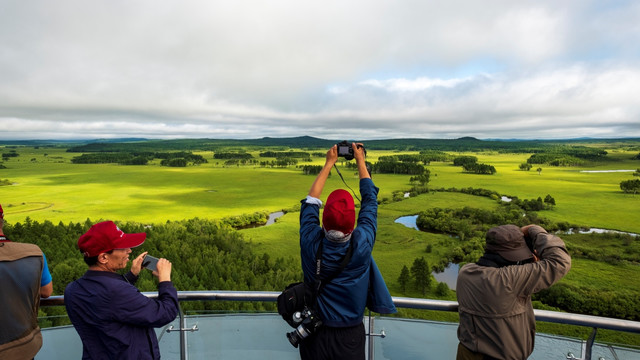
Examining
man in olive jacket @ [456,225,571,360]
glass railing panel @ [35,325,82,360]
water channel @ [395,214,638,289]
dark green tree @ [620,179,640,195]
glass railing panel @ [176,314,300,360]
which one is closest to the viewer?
man in olive jacket @ [456,225,571,360]

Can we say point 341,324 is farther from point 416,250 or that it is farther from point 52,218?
point 52,218

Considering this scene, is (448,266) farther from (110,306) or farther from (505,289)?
(110,306)

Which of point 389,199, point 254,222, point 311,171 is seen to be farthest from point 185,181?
point 389,199

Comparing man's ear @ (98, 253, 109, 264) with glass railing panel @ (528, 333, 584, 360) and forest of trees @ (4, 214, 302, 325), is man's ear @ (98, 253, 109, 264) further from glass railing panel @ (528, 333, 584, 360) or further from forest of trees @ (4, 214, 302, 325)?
forest of trees @ (4, 214, 302, 325)

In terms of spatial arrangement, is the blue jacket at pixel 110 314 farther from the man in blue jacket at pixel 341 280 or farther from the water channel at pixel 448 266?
the water channel at pixel 448 266

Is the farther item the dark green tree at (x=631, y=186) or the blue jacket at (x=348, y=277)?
the dark green tree at (x=631, y=186)

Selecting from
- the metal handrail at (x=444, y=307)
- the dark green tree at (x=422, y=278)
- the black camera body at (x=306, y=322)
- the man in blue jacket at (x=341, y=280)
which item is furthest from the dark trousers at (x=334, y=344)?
the dark green tree at (x=422, y=278)

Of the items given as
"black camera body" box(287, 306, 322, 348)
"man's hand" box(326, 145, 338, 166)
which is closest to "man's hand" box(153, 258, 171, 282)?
"black camera body" box(287, 306, 322, 348)
